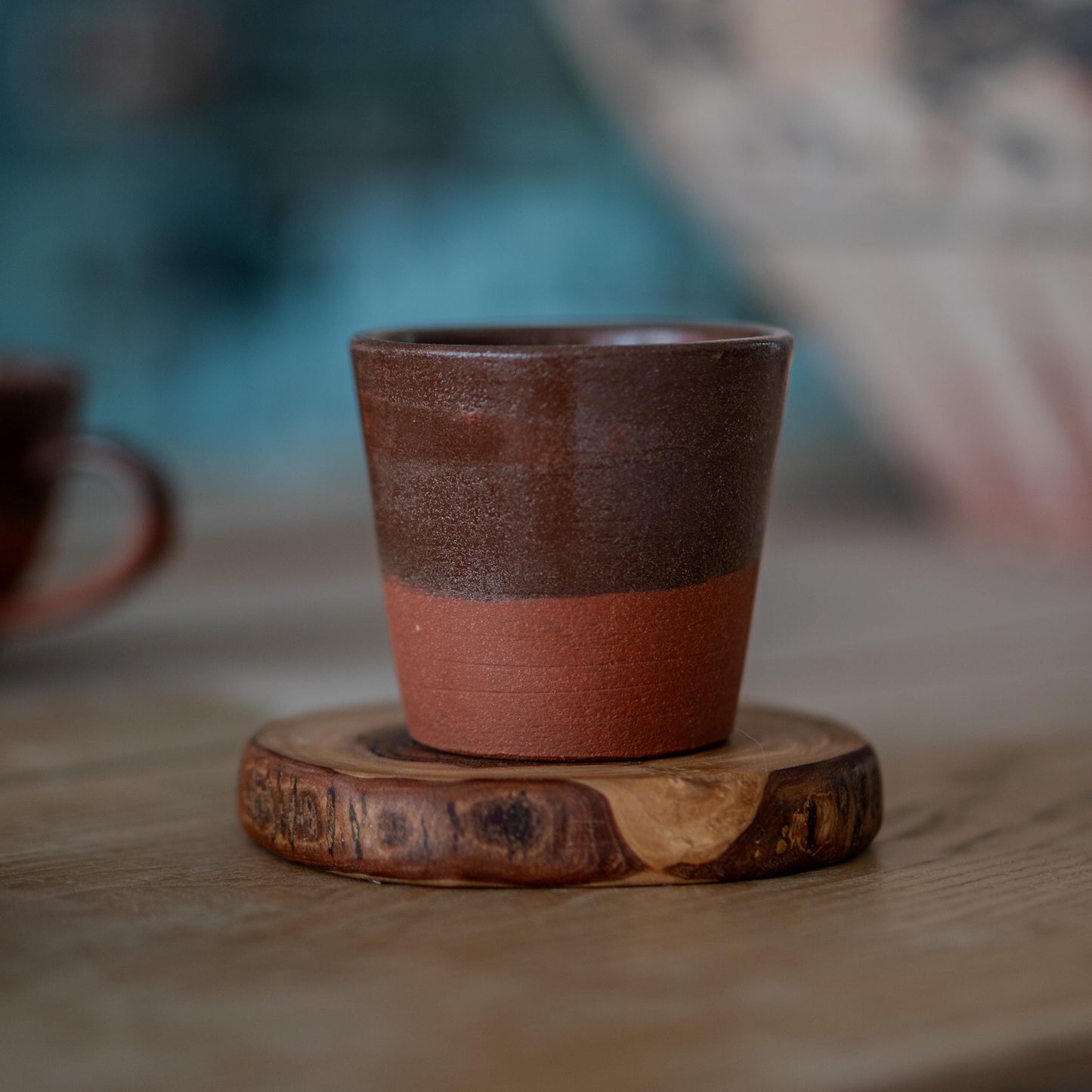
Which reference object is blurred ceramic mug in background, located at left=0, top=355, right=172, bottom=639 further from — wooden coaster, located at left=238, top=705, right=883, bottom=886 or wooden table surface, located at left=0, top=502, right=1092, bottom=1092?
wooden coaster, located at left=238, top=705, right=883, bottom=886

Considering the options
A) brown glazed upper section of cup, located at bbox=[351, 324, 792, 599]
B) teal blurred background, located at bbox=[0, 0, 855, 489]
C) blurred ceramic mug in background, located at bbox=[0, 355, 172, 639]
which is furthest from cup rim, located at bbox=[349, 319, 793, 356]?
teal blurred background, located at bbox=[0, 0, 855, 489]

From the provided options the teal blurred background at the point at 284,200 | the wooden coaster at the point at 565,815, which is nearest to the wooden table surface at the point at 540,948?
the wooden coaster at the point at 565,815

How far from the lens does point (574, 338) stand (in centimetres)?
47

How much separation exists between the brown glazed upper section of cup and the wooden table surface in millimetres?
85

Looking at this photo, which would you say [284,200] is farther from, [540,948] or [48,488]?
[540,948]

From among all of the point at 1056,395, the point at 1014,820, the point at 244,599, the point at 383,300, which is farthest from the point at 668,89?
the point at 383,300

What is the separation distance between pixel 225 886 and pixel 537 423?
14 centimetres

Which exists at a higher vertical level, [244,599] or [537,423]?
[537,423]

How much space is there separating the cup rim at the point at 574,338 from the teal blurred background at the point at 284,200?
3.78 ft

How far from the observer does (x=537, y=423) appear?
1.27ft

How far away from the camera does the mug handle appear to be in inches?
27.9

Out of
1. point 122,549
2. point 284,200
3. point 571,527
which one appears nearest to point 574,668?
point 571,527

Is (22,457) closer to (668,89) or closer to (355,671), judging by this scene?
(355,671)

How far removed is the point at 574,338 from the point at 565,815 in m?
0.16
